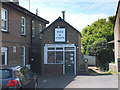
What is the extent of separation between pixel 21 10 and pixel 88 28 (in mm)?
Result: 23692

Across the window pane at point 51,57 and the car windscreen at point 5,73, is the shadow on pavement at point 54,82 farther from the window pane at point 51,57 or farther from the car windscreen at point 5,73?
the car windscreen at point 5,73

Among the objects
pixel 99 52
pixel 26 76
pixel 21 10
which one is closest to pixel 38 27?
pixel 21 10

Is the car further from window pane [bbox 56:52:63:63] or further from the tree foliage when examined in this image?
the tree foliage

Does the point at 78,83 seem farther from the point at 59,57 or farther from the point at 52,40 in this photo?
the point at 52,40

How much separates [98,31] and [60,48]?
1870cm

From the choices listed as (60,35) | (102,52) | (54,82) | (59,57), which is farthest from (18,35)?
(102,52)

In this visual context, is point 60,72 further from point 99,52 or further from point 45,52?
point 99,52

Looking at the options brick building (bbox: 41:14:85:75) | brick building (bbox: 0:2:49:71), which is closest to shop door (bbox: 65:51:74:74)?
brick building (bbox: 41:14:85:75)

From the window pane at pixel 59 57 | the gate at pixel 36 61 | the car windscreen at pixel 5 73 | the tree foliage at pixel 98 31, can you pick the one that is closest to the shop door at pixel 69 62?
the window pane at pixel 59 57

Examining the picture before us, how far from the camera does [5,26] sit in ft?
45.8

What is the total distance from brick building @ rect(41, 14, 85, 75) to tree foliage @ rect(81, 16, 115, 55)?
16.9 m

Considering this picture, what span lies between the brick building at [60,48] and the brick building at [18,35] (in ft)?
4.25

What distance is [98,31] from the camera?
114 feet

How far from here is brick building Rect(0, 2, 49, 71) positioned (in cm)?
1370
